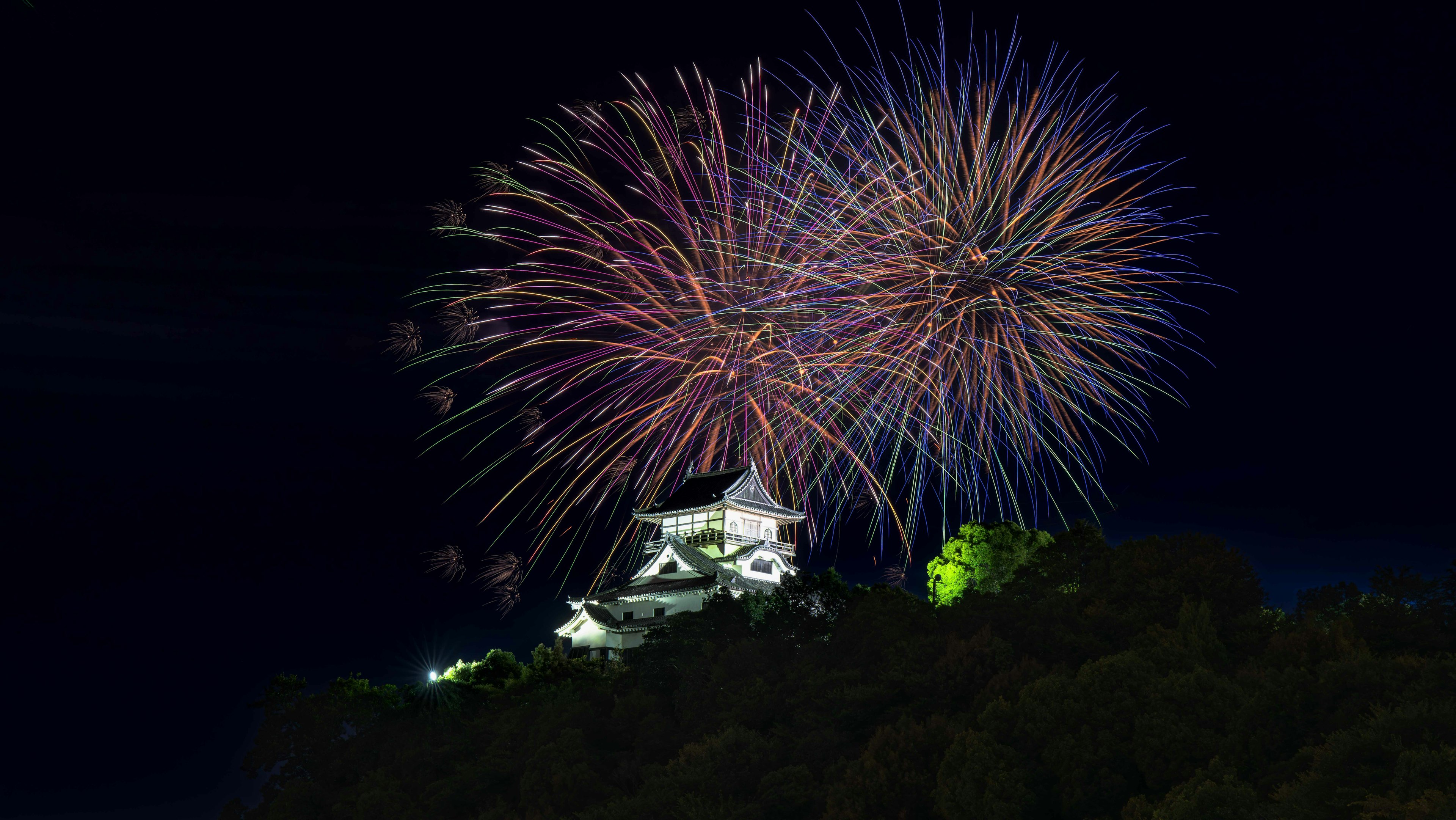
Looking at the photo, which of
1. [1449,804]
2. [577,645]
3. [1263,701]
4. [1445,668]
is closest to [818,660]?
[1263,701]

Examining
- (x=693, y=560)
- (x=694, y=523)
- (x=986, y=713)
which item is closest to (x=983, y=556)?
(x=693, y=560)

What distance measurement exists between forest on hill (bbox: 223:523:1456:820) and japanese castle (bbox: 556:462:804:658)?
9922mm

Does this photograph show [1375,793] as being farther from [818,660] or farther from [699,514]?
[699,514]

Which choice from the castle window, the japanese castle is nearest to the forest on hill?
the japanese castle

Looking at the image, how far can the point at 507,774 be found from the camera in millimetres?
39438

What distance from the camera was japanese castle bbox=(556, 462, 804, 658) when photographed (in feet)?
191

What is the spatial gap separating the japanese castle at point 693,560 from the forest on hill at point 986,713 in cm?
992

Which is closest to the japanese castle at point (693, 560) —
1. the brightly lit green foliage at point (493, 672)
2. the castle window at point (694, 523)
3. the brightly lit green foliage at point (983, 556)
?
the castle window at point (694, 523)

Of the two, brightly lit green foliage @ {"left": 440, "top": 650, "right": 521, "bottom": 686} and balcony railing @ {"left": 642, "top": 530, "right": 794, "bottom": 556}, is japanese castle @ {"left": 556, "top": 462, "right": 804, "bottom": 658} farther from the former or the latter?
brightly lit green foliage @ {"left": 440, "top": 650, "right": 521, "bottom": 686}

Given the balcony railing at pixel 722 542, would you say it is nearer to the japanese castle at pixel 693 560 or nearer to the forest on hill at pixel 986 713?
the japanese castle at pixel 693 560

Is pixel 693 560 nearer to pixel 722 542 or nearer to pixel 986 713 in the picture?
pixel 722 542

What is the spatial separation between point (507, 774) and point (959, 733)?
17787 mm

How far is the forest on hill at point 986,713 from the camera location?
23.4m

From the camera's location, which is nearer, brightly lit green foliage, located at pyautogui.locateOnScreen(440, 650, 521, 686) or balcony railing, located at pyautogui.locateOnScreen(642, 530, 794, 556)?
brightly lit green foliage, located at pyautogui.locateOnScreen(440, 650, 521, 686)
